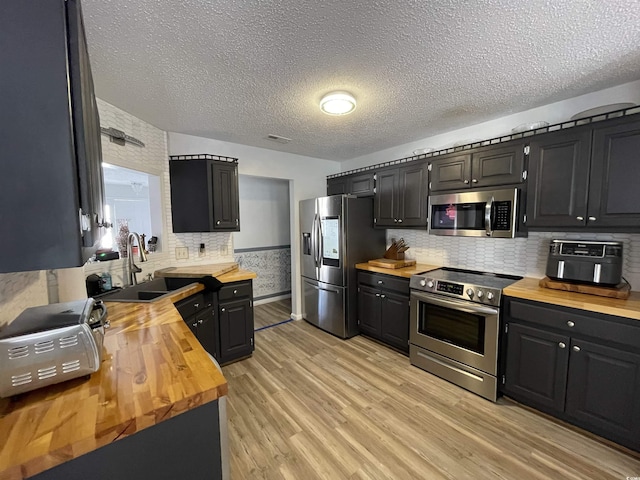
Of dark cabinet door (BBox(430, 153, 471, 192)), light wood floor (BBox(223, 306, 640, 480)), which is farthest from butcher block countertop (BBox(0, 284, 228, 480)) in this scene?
dark cabinet door (BBox(430, 153, 471, 192))

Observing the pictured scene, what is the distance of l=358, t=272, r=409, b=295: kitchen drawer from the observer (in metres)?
2.89

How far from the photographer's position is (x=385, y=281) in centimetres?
308

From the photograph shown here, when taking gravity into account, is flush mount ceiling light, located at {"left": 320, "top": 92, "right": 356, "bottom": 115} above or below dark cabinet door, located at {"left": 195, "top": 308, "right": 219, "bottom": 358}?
above

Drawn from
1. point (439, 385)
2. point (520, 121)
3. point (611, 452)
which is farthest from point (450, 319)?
point (520, 121)

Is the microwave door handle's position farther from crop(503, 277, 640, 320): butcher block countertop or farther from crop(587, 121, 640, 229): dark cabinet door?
crop(587, 121, 640, 229): dark cabinet door

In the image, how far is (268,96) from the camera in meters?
2.10

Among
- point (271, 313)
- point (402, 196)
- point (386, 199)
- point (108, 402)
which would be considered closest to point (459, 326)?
point (402, 196)

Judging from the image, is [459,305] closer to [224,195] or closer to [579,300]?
[579,300]

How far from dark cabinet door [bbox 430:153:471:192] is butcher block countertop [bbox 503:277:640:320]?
107 cm

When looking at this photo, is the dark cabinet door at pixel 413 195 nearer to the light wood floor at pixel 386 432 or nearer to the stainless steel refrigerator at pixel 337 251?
the stainless steel refrigerator at pixel 337 251

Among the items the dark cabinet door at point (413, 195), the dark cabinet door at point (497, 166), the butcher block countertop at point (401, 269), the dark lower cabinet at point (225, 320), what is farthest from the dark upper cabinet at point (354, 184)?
the dark lower cabinet at point (225, 320)

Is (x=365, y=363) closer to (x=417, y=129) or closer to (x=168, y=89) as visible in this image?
(x=417, y=129)

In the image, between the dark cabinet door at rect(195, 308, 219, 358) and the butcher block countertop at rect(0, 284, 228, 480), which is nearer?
the butcher block countertop at rect(0, 284, 228, 480)

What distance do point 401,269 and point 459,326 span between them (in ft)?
2.88
